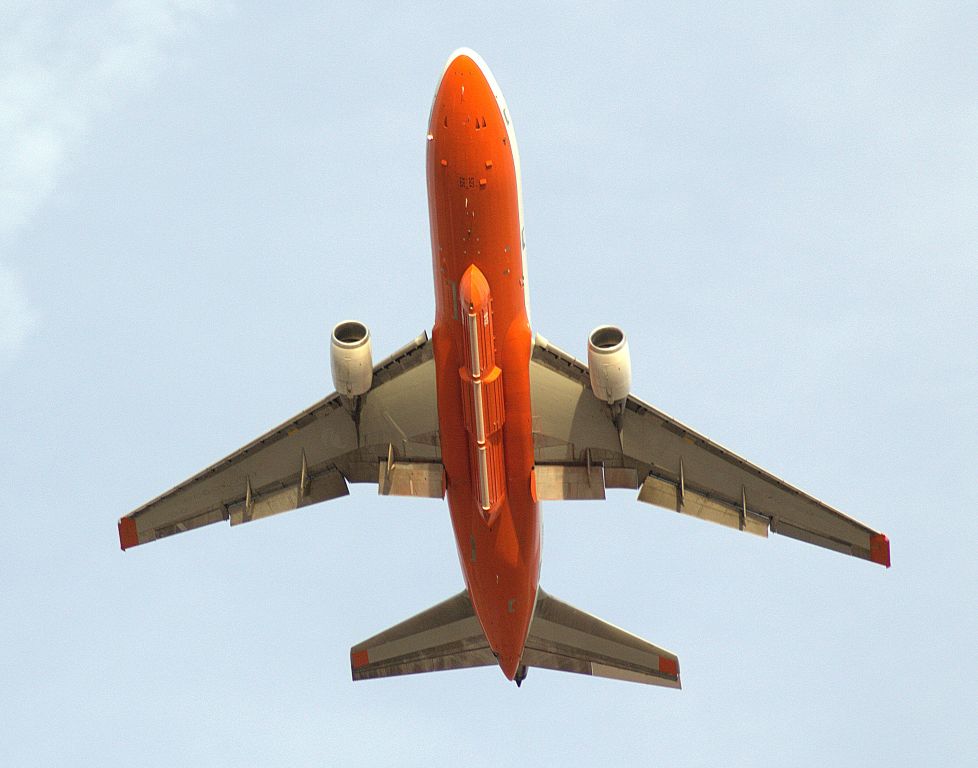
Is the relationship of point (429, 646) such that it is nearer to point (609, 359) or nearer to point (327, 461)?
point (327, 461)

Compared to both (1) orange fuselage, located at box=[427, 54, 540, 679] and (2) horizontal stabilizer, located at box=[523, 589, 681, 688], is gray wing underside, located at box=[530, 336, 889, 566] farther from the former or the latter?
(2) horizontal stabilizer, located at box=[523, 589, 681, 688]

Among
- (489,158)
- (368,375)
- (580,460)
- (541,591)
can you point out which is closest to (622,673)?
(541,591)

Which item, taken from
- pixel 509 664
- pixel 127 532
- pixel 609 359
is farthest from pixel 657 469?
pixel 127 532

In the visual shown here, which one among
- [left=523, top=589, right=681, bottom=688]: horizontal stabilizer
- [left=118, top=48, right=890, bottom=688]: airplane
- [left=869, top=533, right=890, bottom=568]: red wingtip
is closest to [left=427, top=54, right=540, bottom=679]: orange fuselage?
[left=118, top=48, right=890, bottom=688]: airplane

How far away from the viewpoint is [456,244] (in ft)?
123


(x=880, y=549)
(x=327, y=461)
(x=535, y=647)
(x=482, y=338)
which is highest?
(x=482, y=338)

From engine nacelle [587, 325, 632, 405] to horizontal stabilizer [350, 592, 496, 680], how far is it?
26.7 ft

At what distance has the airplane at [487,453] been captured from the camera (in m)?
37.6

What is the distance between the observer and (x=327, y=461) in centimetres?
4312

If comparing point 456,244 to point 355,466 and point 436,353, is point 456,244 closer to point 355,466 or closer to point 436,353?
point 436,353

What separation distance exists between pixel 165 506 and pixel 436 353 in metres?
8.88

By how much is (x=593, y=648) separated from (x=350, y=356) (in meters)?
10.4

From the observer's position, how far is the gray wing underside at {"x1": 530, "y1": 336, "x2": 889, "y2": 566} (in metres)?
40.9

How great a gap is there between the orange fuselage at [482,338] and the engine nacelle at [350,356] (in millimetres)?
1758
